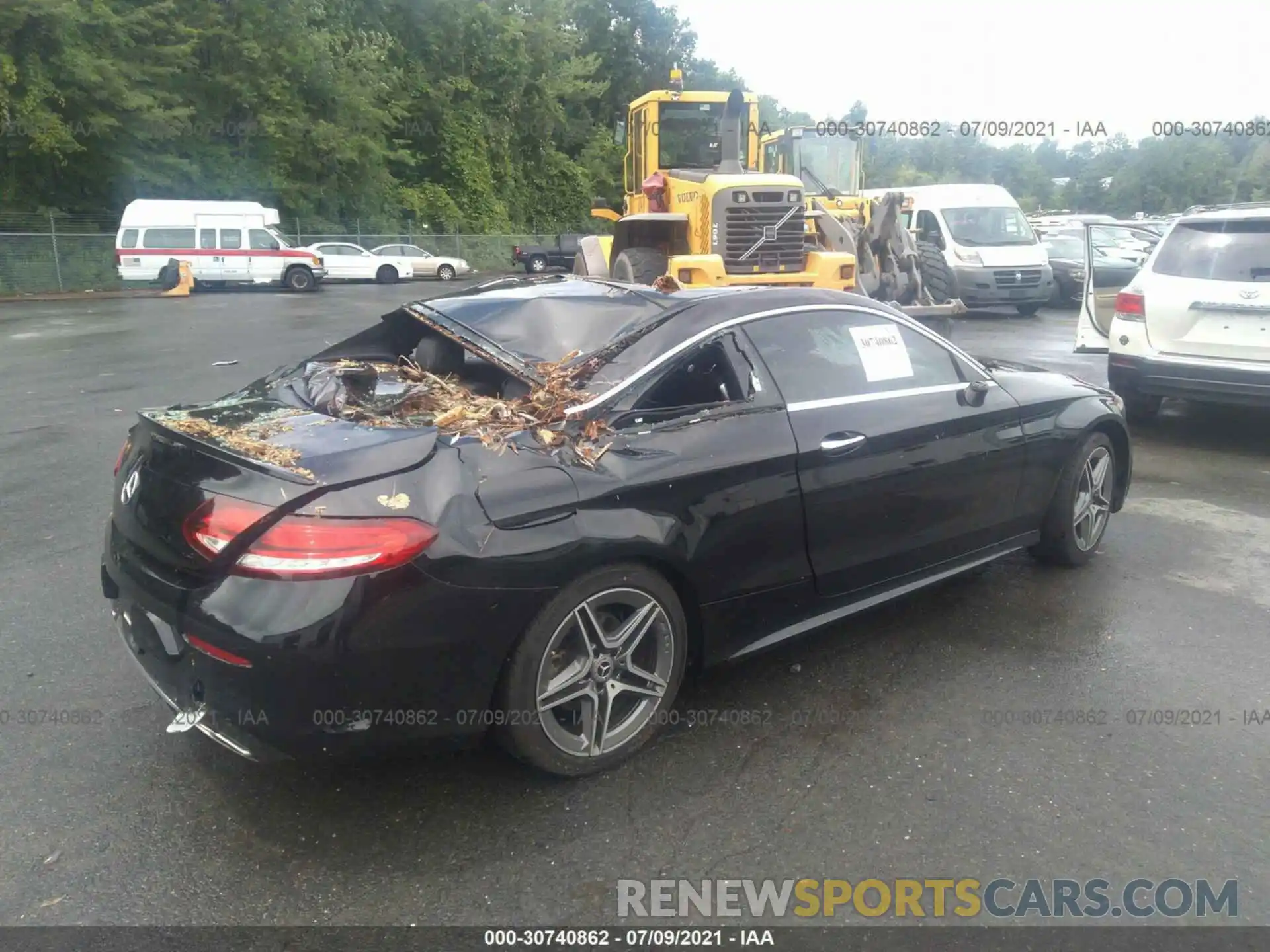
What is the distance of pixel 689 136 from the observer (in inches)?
520

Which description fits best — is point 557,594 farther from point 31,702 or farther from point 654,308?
point 31,702

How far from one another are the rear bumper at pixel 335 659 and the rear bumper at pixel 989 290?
641 inches

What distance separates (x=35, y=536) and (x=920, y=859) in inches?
190

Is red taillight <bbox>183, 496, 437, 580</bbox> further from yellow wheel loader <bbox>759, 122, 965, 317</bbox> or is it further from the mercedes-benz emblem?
yellow wheel loader <bbox>759, 122, 965, 317</bbox>

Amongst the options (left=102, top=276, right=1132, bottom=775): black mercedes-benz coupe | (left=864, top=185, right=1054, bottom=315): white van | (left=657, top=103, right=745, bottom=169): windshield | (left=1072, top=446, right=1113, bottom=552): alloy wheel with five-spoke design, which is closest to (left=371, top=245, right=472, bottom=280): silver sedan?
(left=864, top=185, right=1054, bottom=315): white van

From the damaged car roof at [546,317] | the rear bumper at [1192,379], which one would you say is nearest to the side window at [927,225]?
the rear bumper at [1192,379]

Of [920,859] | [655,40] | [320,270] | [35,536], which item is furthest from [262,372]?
[655,40]

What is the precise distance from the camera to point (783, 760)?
3385mm

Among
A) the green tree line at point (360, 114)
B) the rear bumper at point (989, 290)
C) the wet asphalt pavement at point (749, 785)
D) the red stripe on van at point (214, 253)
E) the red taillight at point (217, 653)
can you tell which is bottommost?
the wet asphalt pavement at point (749, 785)

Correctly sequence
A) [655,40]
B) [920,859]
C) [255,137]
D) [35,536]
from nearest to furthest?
1. [920,859]
2. [35,536]
3. [255,137]
4. [655,40]

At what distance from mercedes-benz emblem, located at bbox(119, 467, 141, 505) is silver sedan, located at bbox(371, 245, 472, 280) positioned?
105 feet

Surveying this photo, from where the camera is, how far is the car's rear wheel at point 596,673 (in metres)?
3.03

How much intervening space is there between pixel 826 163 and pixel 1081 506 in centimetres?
1162

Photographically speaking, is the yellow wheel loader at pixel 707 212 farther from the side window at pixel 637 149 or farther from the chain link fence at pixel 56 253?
the chain link fence at pixel 56 253
